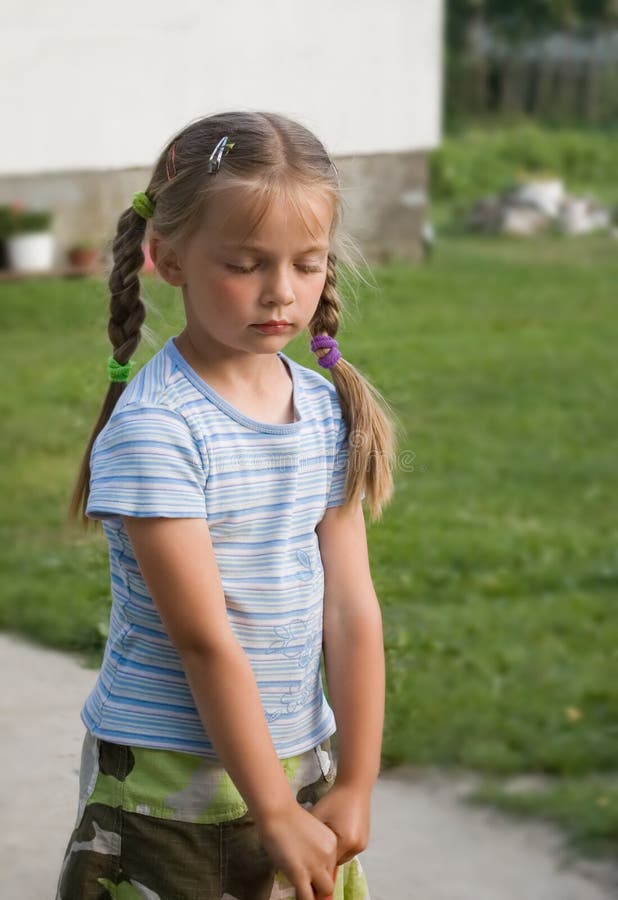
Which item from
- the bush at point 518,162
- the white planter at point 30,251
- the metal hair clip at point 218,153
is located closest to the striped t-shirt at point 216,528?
the metal hair clip at point 218,153

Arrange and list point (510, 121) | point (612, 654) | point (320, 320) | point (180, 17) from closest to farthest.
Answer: point (320, 320) < point (612, 654) < point (180, 17) < point (510, 121)

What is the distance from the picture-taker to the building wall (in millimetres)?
8664

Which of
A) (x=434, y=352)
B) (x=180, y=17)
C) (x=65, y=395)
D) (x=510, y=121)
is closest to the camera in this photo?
(x=65, y=395)

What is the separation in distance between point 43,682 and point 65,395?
3110mm

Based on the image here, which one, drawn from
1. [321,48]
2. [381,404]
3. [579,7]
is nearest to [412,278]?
[321,48]

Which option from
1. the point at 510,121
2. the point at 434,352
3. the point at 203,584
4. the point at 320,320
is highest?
the point at 320,320

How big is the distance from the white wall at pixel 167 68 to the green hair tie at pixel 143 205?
21.8ft

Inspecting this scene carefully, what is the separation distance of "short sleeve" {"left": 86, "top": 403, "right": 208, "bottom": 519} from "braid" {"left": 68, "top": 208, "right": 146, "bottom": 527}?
0.22m

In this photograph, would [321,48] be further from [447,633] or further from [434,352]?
[447,633]

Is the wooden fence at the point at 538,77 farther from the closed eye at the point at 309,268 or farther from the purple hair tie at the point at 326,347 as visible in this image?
the closed eye at the point at 309,268

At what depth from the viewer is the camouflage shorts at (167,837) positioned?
172cm

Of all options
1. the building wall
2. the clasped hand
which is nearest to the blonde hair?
the clasped hand

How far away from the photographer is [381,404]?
1967 mm

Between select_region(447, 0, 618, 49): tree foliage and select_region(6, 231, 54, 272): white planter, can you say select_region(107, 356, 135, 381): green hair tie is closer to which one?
select_region(6, 231, 54, 272): white planter
